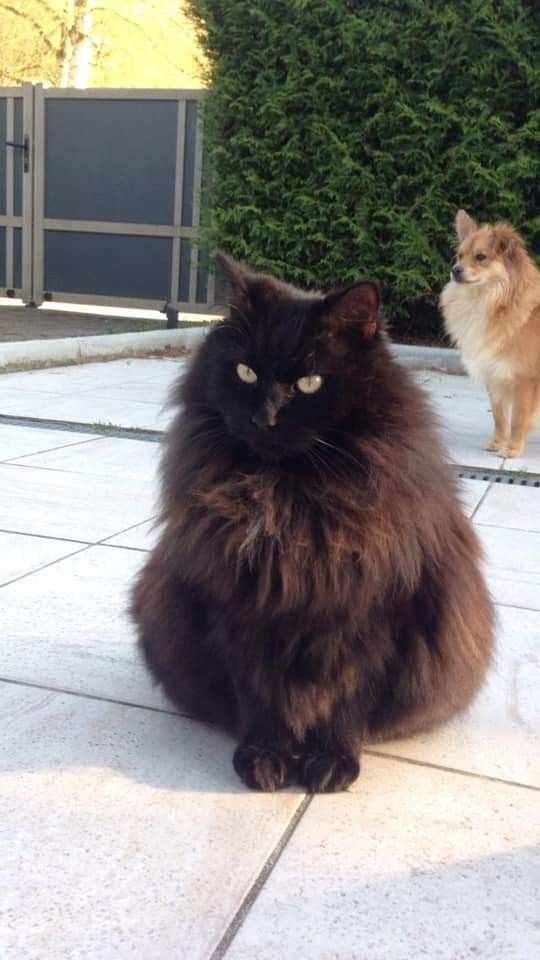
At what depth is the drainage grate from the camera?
4.54m

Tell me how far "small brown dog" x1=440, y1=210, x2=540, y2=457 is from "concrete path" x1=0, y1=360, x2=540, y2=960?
2873 millimetres

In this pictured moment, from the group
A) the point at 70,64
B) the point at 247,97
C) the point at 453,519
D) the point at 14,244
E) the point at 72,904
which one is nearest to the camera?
the point at 72,904

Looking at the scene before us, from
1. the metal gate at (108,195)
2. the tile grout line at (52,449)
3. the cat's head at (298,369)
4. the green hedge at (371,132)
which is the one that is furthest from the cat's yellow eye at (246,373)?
the metal gate at (108,195)

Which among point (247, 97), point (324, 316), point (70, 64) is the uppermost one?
point (70, 64)

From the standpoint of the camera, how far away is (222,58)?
9.55 m

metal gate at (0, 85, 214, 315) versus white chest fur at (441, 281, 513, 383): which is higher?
metal gate at (0, 85, 214, 315)

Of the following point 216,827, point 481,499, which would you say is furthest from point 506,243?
point 216,827

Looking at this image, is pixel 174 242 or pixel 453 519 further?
pixel 174 242

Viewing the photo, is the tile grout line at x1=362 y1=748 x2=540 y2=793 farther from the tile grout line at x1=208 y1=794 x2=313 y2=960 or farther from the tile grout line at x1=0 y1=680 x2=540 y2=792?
the tile grout line at x1=208 y1=794 x2=313 y2=960

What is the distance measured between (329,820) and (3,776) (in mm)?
640

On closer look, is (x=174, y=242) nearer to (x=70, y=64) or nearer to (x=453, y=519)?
(x=453, y=519)

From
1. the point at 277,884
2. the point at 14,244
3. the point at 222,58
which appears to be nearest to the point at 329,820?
the point at 277,884

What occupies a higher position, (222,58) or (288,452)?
(222,58)

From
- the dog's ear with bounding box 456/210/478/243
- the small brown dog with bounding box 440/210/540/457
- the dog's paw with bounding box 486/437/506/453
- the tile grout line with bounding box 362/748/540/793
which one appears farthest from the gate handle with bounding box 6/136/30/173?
the tile grout line with bounding box 362/748/540/793
